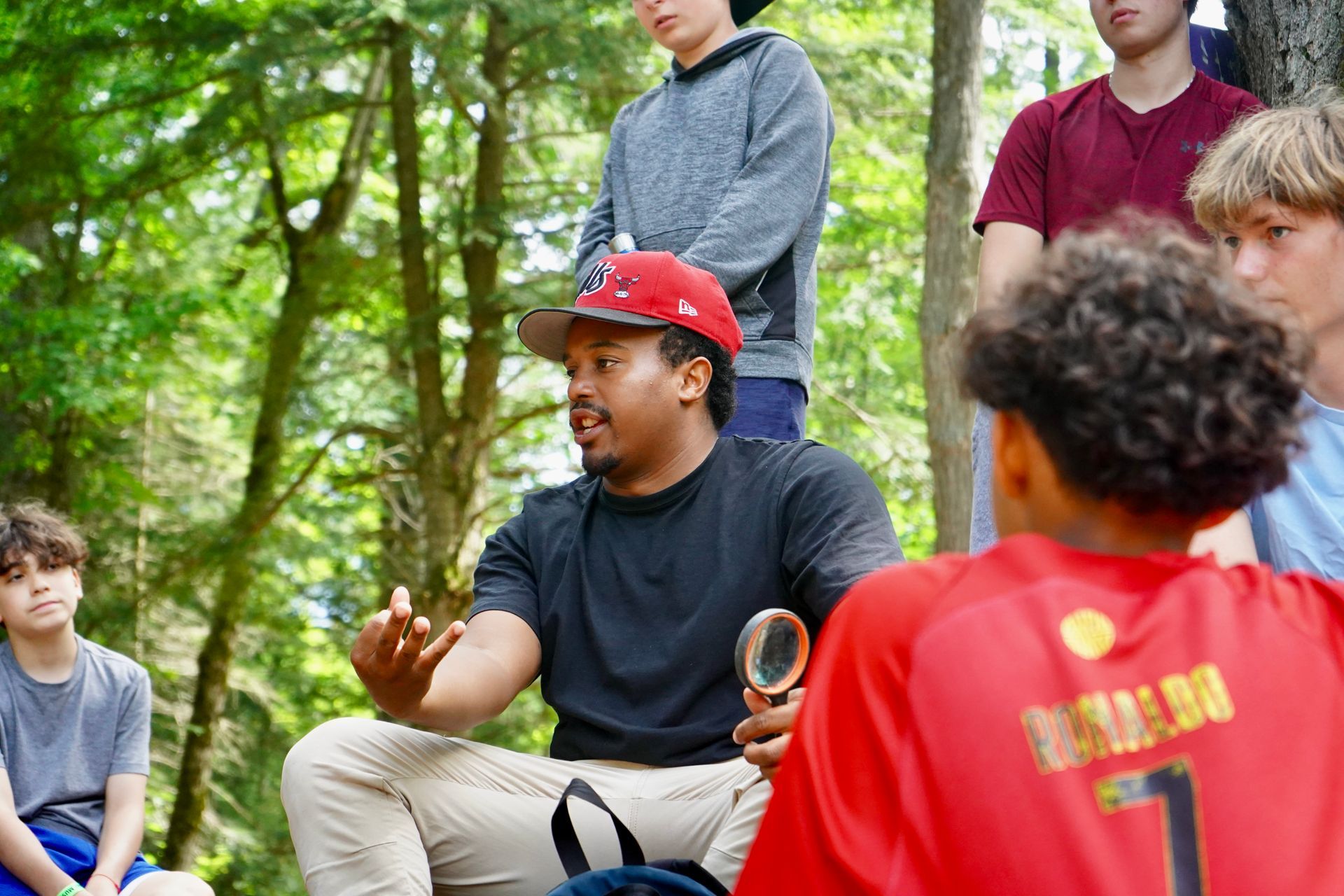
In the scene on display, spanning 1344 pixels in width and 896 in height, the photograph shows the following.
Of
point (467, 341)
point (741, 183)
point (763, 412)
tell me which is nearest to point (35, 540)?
point (763, 412)

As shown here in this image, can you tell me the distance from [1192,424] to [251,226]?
12.3 m

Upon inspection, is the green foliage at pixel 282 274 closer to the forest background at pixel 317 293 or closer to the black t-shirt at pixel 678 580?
the forest background at pixel 317 293

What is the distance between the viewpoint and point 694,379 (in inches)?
124

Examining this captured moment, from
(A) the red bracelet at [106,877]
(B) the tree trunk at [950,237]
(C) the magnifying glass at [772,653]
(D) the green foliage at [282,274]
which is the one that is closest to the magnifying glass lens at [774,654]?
(C) the magnifying glass at [772,653]

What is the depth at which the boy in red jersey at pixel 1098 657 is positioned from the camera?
4.02 feet

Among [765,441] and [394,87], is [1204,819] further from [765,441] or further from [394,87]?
[394,87]

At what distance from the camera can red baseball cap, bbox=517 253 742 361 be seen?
10.1 ft

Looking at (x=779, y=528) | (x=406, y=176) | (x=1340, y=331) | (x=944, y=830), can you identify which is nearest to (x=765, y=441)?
(x=779, y=528)

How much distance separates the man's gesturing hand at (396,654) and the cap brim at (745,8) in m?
2.51

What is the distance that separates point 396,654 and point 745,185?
1764 mm

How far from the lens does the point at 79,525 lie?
10.4 metres

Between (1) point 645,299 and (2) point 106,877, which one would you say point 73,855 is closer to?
(2) point 106,877

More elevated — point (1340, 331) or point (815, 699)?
point (1340, 331)

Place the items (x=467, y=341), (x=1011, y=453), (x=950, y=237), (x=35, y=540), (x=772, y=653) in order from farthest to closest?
(x=467, y=341)
(x=950, y=237)
(x=35, y=540)
(x=772, y=653)
(x=1011, y=453)
